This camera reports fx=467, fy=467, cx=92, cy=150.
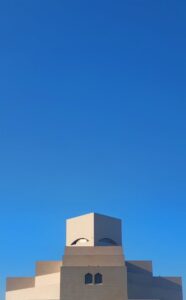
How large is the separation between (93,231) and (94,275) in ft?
25.3

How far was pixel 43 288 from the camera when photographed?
5003 cm

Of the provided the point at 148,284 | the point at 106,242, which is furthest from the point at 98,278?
the point at 106,242

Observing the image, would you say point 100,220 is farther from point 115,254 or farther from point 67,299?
point 67,299

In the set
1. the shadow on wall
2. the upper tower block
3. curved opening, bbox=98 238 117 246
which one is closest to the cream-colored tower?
the shadow on wall

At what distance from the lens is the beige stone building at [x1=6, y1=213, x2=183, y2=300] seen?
46.7 m

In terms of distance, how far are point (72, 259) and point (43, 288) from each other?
504cm

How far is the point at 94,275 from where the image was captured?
155 feet

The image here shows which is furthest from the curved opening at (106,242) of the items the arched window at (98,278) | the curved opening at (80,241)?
the arched window at (98,278)

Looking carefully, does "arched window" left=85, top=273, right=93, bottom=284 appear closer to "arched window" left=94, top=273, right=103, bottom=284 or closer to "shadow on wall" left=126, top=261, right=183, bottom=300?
"arched window" left=94, top=273, right=103, bottom=284

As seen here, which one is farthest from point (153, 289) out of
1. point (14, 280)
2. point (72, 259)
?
point (14, 280)

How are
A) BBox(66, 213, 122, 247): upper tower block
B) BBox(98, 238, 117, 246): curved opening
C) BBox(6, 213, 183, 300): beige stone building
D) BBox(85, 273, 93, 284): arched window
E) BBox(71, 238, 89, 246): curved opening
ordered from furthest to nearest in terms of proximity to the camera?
BBox(71, 238, 89, 246): curved opening
BBox(98, 238, 117, 246): curved opening
BBox(66, 213, 122, 247): upper tower block
BBox(85, 273, 93, 284): arched window
BBox(6, 213, 183, 300): beige stone building

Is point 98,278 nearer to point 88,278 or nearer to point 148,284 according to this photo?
point 88,278

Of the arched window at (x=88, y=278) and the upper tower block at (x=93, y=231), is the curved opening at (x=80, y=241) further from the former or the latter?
the arched window at (x=88, y=278)

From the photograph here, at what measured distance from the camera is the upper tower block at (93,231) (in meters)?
54.5
